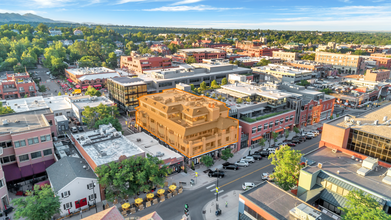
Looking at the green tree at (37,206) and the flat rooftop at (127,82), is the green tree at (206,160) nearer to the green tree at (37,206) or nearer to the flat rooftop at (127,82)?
the green tree at (37,206)

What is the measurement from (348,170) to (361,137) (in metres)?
7.87

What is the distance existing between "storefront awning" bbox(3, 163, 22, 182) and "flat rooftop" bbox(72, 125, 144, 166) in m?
10.1

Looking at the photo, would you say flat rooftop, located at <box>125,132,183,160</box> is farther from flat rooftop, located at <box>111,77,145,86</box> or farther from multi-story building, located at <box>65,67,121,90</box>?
multi-story building, located at <box>65,67,121,90</box>

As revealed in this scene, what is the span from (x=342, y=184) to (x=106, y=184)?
103 feet

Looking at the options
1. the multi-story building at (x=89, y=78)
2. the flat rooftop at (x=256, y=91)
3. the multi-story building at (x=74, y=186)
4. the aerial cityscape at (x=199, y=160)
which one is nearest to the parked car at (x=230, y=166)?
the aerial cityscape at (x=199, y=160)

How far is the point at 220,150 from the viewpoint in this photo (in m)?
50.3

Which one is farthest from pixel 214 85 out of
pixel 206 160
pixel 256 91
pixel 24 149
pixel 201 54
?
pixel 201 54

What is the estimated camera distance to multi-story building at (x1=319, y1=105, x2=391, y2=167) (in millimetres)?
36969

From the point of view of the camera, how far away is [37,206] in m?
28.8

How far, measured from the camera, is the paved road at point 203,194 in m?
35.3

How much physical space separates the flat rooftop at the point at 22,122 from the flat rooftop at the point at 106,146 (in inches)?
272

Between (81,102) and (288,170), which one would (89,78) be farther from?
(288,170)

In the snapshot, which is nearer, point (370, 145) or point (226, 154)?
point (370, 145)

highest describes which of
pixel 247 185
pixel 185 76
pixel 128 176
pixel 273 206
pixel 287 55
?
pixel 287 55
